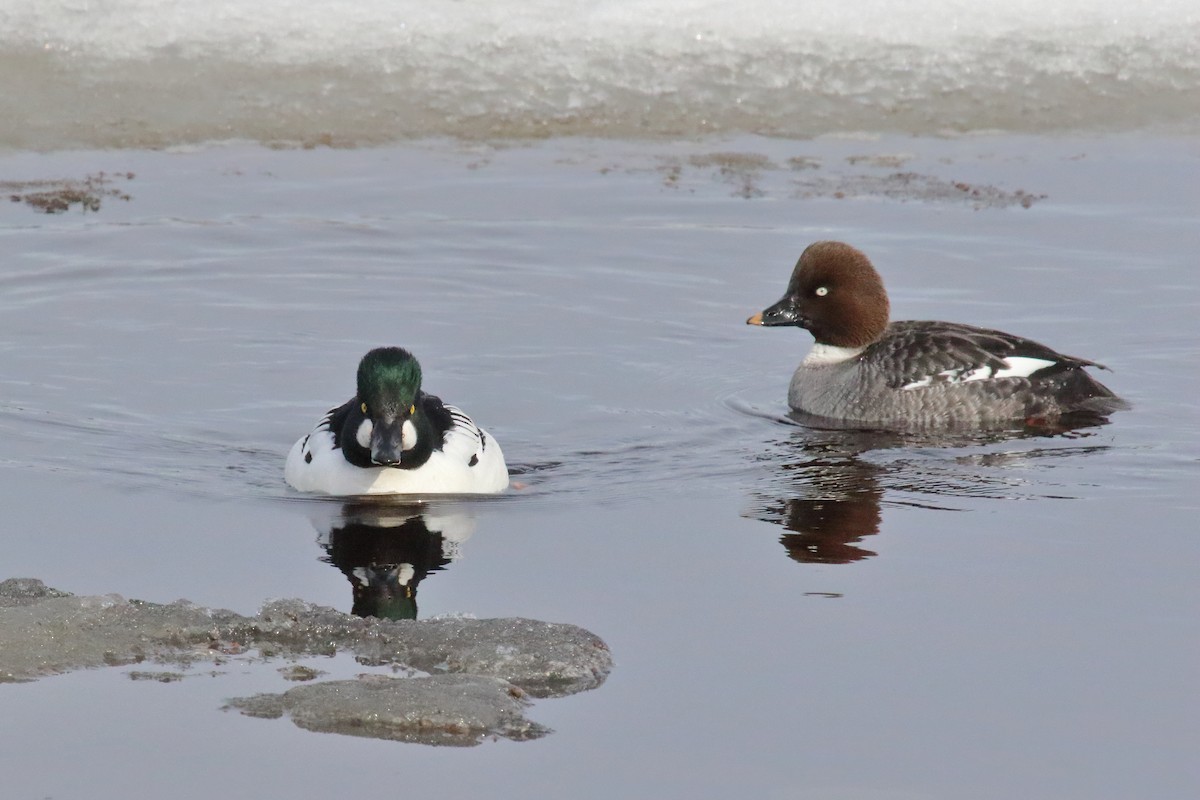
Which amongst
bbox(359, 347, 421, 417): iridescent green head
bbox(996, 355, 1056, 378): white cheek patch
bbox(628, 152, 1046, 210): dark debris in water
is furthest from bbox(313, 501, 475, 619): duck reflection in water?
bbox(628, 152, 1046, 210): dark debris in water

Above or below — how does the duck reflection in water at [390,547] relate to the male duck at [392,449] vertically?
below

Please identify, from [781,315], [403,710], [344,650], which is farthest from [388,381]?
[781,315]

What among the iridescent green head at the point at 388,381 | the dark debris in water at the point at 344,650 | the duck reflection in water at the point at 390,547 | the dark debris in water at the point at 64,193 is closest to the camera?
the dark debris in water at the point at 344,650

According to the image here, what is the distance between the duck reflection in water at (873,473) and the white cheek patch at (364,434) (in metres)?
1.80

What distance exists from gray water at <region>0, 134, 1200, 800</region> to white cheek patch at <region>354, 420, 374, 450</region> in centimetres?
35

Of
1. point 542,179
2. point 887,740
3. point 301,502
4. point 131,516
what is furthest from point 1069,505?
point 542,179

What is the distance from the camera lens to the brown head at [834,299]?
10328 mm

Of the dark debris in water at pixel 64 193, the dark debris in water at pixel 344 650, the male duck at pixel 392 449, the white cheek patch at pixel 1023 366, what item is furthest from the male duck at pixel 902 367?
the dark debris in water at pixel 64 193

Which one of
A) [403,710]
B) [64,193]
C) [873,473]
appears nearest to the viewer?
[403,710]

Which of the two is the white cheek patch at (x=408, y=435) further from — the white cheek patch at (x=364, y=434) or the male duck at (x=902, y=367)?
the male duck at (x=902, y=367)

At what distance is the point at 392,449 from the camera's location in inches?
307

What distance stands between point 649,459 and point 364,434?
5.05 feet

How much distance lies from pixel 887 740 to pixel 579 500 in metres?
3.07

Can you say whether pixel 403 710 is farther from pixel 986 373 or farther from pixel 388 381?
pixel 986 373
